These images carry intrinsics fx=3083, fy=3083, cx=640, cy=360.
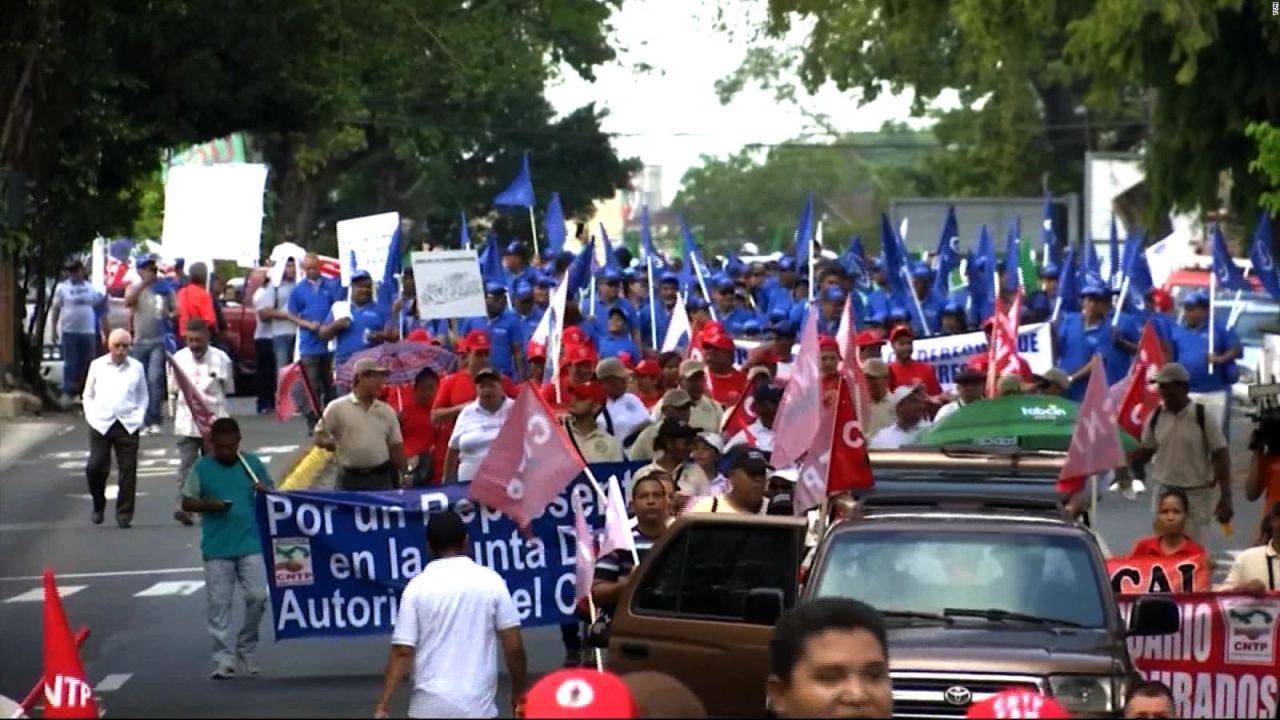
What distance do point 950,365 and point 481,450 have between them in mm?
7836

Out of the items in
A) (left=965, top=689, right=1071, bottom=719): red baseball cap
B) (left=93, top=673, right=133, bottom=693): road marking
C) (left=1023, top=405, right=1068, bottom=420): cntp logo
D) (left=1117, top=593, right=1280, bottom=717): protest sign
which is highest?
(left=965, top=689, right=1071, bottom=719): red baseball cap

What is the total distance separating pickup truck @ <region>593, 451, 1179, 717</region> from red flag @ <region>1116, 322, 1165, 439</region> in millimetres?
6957

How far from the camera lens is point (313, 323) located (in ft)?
101

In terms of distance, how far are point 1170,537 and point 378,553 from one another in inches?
173

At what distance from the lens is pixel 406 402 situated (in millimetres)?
20781

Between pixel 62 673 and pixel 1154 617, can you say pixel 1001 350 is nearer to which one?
pixel 1154 617

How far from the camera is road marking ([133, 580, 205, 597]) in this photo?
65.8ft

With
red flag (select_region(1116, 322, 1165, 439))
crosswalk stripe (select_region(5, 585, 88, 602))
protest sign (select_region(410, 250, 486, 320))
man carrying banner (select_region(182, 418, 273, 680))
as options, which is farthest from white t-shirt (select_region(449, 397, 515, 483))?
protest sign (select_region(410, 250, 486, 320))

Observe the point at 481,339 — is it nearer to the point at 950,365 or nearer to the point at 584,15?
the point at 584,15

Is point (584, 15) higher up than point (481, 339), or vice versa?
point (584, 15)

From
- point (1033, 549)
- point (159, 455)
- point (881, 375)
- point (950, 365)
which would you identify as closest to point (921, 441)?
point (881, 375)

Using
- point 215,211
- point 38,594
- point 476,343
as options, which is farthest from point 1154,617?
point 215,211

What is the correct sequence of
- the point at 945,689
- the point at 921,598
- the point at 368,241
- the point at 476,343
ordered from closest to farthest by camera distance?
the point at 945,689 < the point at 921,598 < the point at 476,343 < the point at 368,241

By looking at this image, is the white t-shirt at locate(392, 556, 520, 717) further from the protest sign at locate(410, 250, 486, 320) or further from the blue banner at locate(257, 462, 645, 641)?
the protest sign at locate(410, 250, 486, 320)
